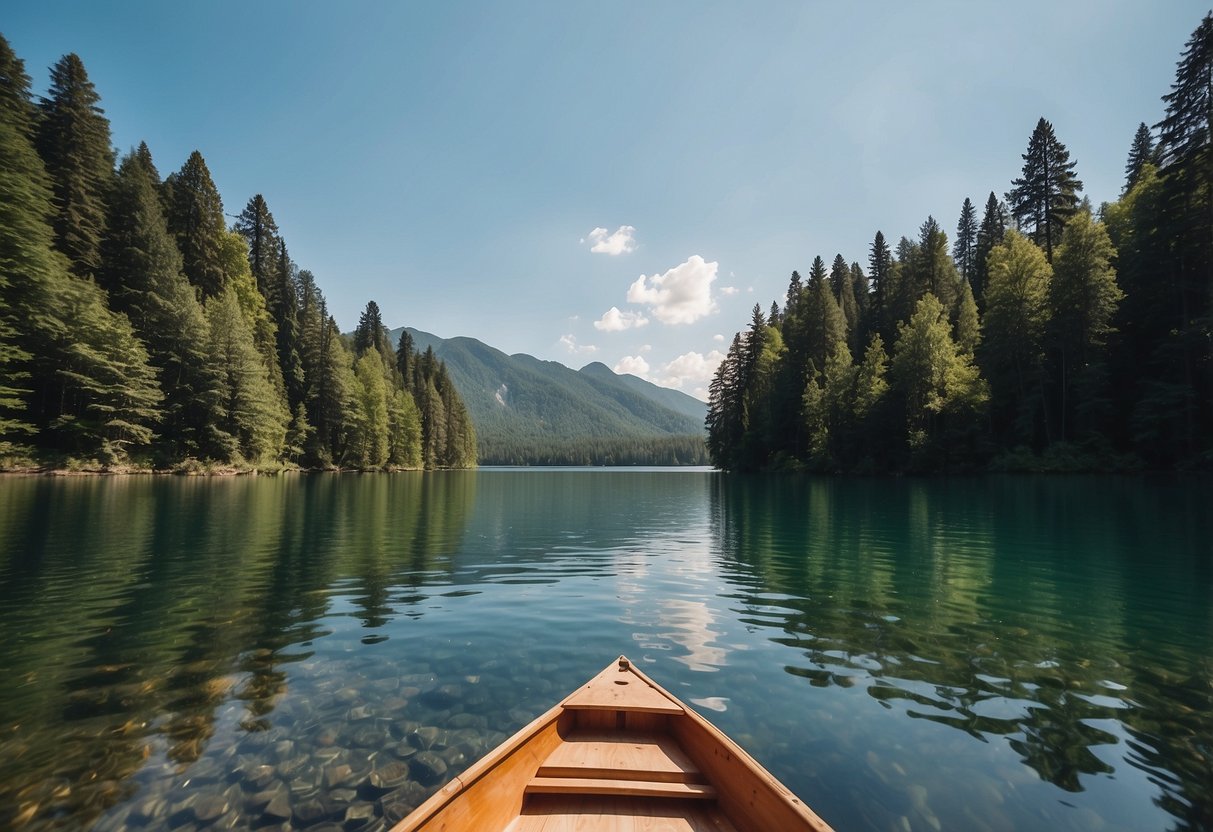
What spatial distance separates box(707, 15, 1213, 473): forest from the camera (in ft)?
137

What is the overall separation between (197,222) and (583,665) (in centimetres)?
7706

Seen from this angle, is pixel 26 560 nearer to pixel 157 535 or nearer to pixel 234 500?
pixel 157 535

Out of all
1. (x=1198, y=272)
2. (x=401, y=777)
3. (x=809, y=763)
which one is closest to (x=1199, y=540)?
(x=809, y=763)

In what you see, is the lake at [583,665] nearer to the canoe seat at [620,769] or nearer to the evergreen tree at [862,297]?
the canoe seat at [620,769]

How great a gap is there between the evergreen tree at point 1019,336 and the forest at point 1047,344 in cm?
16

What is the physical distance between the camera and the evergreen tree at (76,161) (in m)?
48.1

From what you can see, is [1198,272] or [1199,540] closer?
[1199,540]

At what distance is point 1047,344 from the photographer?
5044 cm

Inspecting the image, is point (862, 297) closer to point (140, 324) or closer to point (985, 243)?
point (985, 243)

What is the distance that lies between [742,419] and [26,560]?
8308cm

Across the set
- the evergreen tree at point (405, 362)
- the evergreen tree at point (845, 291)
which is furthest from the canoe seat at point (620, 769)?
the evergreen tree at point (405, 362)

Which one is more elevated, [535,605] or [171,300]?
[171,300]

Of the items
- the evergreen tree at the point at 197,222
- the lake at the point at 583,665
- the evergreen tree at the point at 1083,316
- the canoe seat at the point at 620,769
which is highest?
the evergreen tree at the point at 197,222

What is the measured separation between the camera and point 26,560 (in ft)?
47.6
